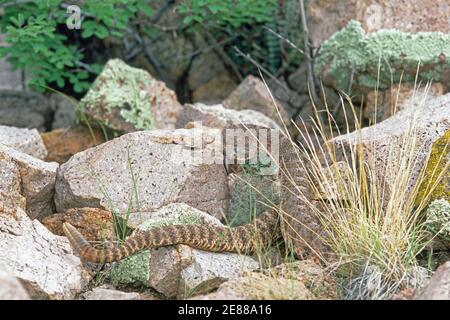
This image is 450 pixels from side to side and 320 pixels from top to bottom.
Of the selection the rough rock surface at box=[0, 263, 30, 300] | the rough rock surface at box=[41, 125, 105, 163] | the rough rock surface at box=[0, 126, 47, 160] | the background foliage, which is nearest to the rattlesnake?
the rough rock surface at box=[0, 263, 30, 300]

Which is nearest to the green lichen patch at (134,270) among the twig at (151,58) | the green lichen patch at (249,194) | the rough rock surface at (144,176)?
the rough rock surface at (144,176)

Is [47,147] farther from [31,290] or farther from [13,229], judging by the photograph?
[31,290]

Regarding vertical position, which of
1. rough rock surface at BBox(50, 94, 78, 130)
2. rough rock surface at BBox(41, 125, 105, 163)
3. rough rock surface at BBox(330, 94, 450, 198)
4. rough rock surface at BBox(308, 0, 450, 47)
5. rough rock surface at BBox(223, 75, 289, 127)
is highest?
rough rock surface at BBox(308, 0, 450, 47)

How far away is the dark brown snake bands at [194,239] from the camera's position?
6.18m

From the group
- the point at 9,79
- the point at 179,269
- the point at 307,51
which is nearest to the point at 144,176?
the point at 179,269

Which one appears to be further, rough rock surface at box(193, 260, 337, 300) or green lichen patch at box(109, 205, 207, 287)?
green lichen patch at box(109, 205, 207, 287)

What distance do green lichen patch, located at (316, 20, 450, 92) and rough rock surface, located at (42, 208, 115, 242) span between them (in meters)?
3.14

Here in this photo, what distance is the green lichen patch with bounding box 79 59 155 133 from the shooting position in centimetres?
902

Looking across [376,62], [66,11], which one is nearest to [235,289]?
[376,62]

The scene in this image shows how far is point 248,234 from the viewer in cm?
694

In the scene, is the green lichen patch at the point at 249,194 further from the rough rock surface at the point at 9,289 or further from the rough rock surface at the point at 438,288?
the rough rock surface at the point at 9,289

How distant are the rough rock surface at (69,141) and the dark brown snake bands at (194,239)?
102 inches

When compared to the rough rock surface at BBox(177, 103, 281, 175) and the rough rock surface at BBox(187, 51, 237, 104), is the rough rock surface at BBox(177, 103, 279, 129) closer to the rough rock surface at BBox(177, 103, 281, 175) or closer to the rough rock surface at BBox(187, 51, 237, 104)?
the rough rock surface at BBox(177, 103, 281, 175)

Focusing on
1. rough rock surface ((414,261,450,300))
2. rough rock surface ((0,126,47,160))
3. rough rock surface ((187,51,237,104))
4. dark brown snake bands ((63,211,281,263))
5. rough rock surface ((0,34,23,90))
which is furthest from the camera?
rough rock surface ((0,34,23,90))
